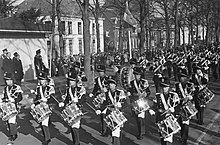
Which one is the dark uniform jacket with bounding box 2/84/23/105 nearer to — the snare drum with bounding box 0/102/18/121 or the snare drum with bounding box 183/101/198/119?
the snare drum with bounding box 0/102/18/121

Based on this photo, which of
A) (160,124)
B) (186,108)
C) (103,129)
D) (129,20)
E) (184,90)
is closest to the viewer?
(160,124)

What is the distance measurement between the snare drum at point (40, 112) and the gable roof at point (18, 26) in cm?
1027

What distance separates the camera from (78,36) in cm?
5206

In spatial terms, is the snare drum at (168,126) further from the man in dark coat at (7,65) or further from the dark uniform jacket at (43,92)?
the man in dark coat at (7,65)

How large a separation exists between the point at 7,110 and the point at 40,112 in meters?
1.04

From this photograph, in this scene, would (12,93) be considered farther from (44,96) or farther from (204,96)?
(204,96)

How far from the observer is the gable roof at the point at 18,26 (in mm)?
17906

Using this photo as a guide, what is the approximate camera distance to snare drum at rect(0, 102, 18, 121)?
892 centimetres

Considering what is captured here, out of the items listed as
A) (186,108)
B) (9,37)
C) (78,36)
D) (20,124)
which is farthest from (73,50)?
(186,108)

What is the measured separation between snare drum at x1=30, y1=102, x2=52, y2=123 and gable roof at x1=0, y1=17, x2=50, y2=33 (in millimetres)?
10270

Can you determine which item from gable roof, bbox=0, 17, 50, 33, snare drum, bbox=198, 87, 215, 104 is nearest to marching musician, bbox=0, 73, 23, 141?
snare drum, bbox=198, 87, 215, 104

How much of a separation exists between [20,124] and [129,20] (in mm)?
8328

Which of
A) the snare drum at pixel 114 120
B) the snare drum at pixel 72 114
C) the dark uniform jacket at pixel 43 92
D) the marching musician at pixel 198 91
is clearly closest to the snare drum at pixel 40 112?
the dark uniform jacket at pixel 43 92

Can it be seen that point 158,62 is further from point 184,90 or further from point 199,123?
point 184,90
